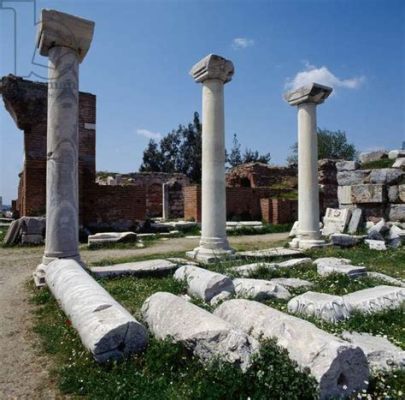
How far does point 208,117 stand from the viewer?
877cm

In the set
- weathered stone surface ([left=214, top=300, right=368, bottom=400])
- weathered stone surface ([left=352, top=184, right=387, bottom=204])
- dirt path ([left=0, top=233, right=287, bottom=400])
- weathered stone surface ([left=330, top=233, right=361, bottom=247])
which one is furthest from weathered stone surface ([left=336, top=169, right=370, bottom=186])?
weathered stone surface ([left=214, top=300, right=368, bottom=400])

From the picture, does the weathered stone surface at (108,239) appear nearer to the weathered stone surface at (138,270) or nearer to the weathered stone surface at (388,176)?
the weathered stone surface at (138,270)

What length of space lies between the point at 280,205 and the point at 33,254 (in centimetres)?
1170

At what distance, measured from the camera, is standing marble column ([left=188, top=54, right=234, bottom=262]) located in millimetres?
8539

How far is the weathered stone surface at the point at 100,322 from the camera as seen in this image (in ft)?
10.8

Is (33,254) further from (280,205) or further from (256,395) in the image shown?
(280,205)

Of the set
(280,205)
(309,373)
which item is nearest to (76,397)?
(309,373)

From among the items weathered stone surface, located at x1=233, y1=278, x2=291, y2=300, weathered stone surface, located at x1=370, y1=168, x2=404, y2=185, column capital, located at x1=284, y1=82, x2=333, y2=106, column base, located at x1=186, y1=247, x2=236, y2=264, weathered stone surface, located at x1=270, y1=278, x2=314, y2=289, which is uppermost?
column capital, located at x1=284, y1=82, x2=333, y2=106

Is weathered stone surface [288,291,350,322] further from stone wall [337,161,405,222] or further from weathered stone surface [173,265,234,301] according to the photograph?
stone wall [337,161,405,222]

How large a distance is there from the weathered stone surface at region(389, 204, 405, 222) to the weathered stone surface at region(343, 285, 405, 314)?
8.17 meters

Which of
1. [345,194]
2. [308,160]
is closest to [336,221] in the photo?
[345,194]

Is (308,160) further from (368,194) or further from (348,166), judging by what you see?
(348,166)

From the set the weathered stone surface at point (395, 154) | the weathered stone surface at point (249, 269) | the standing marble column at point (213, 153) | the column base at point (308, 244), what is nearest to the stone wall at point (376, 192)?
the weathered stone surface at point (395, 154)

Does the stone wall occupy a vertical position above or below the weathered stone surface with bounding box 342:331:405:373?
above
